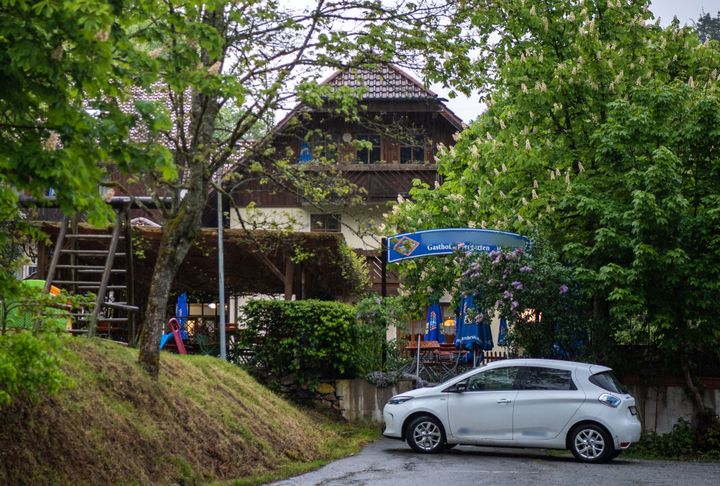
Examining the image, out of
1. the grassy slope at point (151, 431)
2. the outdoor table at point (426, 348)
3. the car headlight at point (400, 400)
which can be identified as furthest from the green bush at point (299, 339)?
the outdoor table at point (426, 348)

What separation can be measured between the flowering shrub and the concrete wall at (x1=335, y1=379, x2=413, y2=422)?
3.05 m

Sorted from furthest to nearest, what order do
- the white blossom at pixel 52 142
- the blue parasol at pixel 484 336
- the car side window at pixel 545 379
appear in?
the blue parasol at pixel 484 336 → the car side window at pixel 545 379 → the white blossom at pixel 52 142

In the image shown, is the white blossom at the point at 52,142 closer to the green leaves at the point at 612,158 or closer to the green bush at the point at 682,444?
the green leaves at the point at 612,158

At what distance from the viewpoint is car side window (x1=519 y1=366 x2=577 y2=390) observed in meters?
17.0

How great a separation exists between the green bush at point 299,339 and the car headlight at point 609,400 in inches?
265

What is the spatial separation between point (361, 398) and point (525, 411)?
19.6 ft

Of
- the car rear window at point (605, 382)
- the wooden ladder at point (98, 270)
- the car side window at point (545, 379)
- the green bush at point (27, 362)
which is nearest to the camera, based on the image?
the green bush at point (27, 362)

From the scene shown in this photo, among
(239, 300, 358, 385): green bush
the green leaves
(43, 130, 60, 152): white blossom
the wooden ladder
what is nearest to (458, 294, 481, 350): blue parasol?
the green leaves

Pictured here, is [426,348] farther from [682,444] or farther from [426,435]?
[426,435]

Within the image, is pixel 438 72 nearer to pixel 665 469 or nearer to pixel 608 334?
pixel 665 469

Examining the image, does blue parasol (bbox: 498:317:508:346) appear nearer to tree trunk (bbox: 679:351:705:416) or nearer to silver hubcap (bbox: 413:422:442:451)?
tree trunk (bbox: 679:351:705:416)

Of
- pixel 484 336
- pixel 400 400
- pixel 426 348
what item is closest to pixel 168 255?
pixel 400 400

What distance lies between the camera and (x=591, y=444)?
1658 cm

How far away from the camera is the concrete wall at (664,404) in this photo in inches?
802
